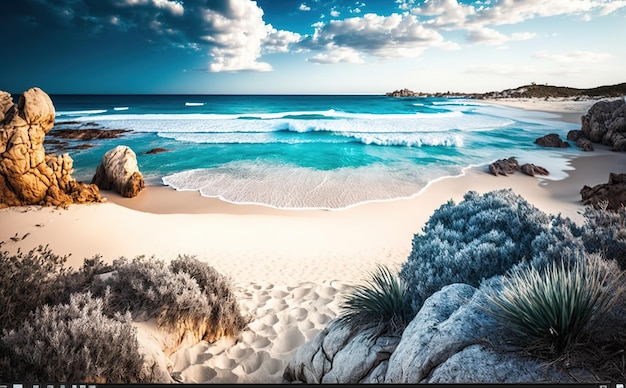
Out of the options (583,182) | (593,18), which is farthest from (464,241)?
(583,182)

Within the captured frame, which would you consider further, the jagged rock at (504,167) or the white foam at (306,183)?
the white foam at (306,183)

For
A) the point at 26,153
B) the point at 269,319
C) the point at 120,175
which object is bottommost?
the point at 269,319

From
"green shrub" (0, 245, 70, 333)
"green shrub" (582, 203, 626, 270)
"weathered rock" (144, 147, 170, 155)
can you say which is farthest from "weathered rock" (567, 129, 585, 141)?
"weathered rock" (144, 147, 170, 155)

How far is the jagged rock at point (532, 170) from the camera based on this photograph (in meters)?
5.56

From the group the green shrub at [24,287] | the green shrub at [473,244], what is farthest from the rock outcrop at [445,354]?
the green shrub at [24,287]

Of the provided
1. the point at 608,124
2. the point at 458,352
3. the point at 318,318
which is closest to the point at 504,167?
the point at 608,124

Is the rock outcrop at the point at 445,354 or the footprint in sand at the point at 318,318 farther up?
the rock outcrop at the point at 445,354

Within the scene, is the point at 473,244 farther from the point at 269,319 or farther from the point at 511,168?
the point at 511,168

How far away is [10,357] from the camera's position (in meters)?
1.56

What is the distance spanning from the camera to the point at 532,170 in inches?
221

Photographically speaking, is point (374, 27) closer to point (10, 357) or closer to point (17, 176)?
point (10, 357)

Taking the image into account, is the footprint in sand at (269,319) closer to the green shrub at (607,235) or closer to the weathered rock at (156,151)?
the green shrub at (607,235)

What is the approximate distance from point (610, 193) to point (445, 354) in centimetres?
461

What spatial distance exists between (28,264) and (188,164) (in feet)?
26.3
